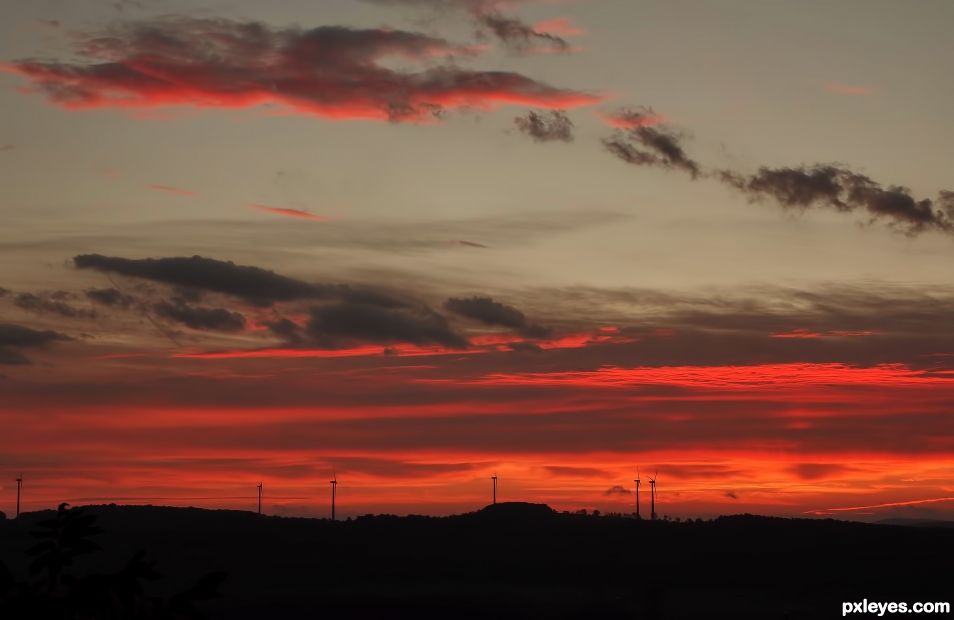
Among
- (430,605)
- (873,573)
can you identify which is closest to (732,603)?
(873,573)

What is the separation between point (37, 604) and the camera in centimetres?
1174

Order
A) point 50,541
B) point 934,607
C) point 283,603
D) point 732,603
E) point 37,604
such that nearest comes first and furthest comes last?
point 37,604
point 50,541
point 934,607
point 732,603
point 283,603

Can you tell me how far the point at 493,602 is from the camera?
192625 millimetres

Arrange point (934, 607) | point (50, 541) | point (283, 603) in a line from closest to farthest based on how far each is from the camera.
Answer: point (50, 541)
point (934, 607)
point (283, 603)

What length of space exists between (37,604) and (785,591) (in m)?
191

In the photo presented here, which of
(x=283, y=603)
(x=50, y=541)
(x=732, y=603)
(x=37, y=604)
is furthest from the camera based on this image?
(x=283, y=603)

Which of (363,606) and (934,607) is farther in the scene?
(363,606)

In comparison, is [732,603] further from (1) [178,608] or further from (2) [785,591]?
(1) [178,608]

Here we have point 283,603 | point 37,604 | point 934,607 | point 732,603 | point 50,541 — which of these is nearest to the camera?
point 37,604

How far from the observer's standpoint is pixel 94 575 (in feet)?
39.5

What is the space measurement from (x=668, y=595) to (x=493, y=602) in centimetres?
2748

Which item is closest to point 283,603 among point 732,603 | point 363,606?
point 363,606

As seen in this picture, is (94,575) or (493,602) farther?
(493,602)

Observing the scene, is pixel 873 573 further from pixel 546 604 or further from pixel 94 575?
pixel 94 575
